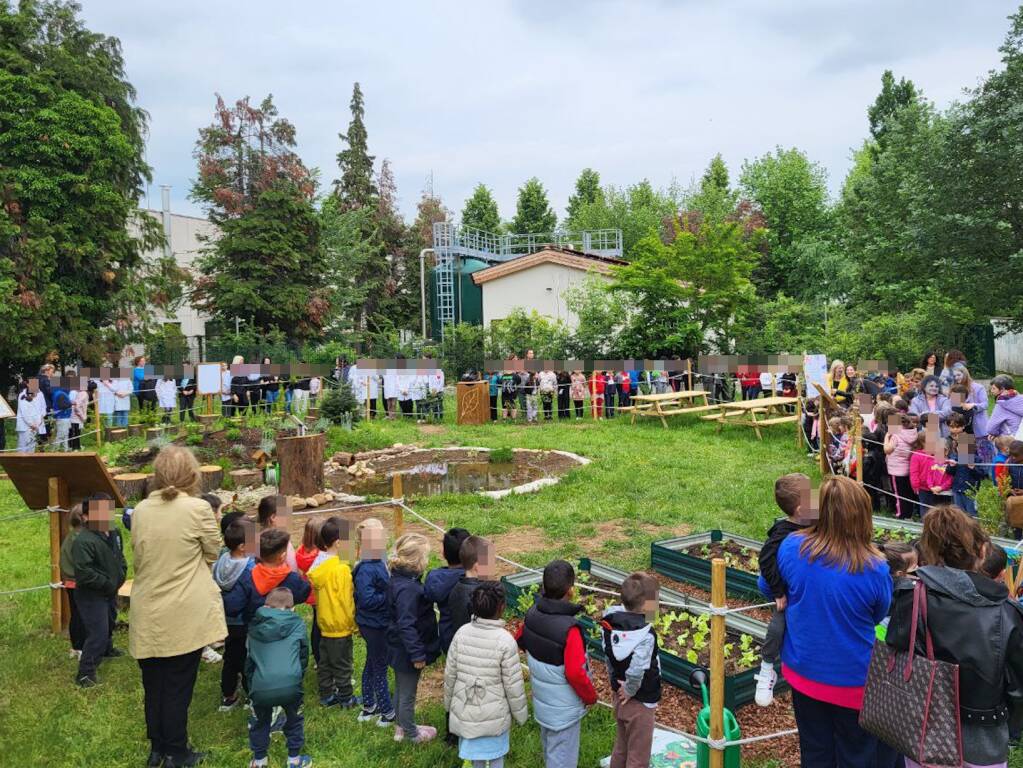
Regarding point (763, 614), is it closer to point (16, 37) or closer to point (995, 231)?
point (995, 231)

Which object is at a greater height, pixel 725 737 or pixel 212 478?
pixel 212 478

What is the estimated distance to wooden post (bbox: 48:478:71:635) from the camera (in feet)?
20.2

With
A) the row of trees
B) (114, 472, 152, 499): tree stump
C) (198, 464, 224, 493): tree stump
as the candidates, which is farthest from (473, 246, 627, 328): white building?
(114, 472, 152, 499): tree stump

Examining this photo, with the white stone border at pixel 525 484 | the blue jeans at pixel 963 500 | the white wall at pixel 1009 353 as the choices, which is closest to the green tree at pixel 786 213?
the white wall at pixel 1009 353

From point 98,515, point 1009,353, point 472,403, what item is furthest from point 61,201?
point 1009,353

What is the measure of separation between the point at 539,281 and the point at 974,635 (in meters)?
30.2

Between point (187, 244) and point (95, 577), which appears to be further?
point (187, 244)

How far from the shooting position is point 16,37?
789 inches

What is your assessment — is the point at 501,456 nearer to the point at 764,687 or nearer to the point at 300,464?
the point at 300,464

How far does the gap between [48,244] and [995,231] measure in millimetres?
26391

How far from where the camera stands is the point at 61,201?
800 inches

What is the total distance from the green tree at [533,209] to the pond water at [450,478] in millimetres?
49985

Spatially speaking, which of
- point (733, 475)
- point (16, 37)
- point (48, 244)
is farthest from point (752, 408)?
point (16, 37)

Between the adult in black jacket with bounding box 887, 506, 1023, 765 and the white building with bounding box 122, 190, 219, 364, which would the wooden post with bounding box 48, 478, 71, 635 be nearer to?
the adult in black jacket with bounding box 887, 506, 1023, 765
